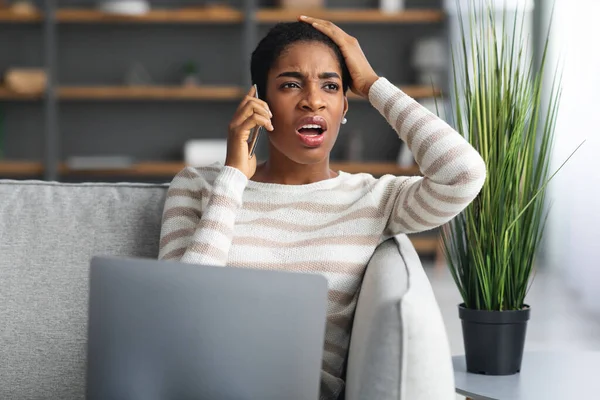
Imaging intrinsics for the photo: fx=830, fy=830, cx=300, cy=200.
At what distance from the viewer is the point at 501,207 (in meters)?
1.64

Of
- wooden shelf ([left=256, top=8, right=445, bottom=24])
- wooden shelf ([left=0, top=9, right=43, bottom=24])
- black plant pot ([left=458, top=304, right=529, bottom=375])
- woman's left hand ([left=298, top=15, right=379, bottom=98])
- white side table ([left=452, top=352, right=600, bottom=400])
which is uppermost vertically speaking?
wooden shelf ([left=256, top=8, right=445, bottom=24])

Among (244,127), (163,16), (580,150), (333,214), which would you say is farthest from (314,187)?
(163,16)

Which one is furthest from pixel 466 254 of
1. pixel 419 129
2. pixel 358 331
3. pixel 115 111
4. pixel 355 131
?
pixel 115 111

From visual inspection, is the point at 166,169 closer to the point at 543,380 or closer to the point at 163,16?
the point at 163,16

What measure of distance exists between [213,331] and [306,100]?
26.6 inches

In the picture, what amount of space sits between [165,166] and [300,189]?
393cm

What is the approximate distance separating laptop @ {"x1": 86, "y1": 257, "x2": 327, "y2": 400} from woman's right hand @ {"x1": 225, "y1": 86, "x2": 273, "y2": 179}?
55 cm

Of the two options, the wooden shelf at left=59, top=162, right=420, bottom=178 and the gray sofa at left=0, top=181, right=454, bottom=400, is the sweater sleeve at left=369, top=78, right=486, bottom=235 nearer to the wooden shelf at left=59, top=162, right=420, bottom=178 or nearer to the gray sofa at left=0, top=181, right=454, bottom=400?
the gray sofa at left=0, top=181, right=454, bottom=400

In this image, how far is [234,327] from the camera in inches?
42.5

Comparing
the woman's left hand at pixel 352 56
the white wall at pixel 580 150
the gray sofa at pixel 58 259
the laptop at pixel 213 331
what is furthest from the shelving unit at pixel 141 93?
the laptop at pixel 213 331

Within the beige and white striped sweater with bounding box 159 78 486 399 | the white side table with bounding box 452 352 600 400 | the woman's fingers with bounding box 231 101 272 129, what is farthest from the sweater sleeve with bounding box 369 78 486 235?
the white side table with bounding box 452 352 600 400

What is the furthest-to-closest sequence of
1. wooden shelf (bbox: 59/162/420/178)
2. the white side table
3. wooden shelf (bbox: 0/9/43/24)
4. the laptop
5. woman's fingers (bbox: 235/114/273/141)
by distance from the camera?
wooden shelf (bbox: 59/162/420/178) → wooden shelf (bbox: 0/9/43/24) → woman's fingers (bbox: 235/114/273/141) → the white side table → the laptop

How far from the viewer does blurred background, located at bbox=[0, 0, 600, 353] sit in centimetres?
545

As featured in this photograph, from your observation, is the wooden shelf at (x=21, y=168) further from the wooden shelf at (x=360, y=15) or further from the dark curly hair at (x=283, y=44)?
the dark curly hair at (x=283, y=44)
